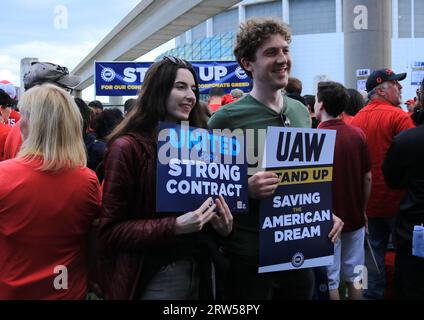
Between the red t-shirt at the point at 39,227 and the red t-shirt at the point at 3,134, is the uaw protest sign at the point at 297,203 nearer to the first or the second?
the red t-shirt at the point at 39,227

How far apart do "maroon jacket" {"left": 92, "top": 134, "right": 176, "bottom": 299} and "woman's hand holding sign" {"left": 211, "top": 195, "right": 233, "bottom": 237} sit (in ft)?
0.72

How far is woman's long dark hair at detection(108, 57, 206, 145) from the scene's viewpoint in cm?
211

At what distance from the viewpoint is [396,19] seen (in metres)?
48.5

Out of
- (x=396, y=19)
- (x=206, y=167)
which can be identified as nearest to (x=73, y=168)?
(x=206, y=167)

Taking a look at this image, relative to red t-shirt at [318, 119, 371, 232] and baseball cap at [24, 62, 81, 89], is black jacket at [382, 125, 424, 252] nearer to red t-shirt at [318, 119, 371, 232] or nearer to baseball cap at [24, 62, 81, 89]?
red t-shirt at [318, 119, 371, 232]

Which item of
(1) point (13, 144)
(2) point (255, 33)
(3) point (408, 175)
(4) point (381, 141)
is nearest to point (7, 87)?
(1) point (13, 144)

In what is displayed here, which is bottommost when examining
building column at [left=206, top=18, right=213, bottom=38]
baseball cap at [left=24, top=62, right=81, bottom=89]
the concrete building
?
baseball cap at [left=24, top=62, right=81, bottom=89]

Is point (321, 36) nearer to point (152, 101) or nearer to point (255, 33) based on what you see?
point (255, 33)

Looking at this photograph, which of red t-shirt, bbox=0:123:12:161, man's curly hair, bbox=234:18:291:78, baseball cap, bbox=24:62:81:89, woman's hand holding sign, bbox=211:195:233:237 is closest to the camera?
woman's hand holding sign, bbox=211:195:233:237

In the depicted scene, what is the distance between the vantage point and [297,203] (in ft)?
7.58

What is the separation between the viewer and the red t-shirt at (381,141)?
418 cm

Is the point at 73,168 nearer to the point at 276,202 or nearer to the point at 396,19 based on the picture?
the point at 276,202

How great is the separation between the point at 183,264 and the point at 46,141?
2.70 feet

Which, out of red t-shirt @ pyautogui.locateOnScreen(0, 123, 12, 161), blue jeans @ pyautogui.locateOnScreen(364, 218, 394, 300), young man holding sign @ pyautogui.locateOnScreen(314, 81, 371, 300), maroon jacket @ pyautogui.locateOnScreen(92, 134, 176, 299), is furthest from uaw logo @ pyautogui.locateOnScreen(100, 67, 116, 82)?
maroon jacket @ pyautogui.locateOnScreen(92, 134, 176, 299)
